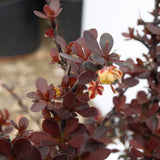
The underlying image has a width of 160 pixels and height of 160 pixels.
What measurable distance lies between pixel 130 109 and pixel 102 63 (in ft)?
0.89

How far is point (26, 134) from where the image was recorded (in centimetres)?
41

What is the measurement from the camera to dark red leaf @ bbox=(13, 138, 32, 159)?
33 cm

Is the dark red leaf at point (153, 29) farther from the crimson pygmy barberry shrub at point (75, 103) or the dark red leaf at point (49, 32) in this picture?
the dark red leaf at point (49, 32)

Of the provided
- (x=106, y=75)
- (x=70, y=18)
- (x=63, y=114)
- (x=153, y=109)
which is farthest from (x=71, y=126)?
(x=70, y=18)

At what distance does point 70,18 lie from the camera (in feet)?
8.76

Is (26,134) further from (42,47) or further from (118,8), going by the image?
(42,47)

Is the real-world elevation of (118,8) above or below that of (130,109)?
above

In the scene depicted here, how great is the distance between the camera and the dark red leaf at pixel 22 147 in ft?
1.07

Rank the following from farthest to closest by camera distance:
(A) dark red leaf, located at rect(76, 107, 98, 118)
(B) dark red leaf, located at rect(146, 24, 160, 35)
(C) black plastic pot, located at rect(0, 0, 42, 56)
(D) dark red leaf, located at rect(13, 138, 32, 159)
→ (C) black plastic pot, located at rect(0, 0, 42, 56) < (B) dark red leaf, located at rect(146, 24, 160, 35) < (A) dark red leaf, located at rect(76, 107, 98, 118) < (D) dark red leaf, located at rect(13, 138, 32, 159)

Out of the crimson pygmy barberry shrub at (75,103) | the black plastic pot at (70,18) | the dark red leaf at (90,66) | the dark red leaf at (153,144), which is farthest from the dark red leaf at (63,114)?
the black plastic pot at (70,18)

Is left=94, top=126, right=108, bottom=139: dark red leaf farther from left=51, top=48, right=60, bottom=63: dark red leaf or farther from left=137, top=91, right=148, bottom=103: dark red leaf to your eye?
left=51, top=48, right=60, bottom=63: dark red leaf

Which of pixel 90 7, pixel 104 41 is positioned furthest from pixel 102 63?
pixel 90 7

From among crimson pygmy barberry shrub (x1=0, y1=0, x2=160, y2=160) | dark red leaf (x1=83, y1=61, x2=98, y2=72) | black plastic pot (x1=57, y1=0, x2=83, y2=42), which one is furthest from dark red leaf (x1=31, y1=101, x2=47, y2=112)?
black plastic pot (x1=57, y1=0, x2=83, y2=42)

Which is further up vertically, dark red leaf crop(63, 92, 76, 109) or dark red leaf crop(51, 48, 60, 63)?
dark red leaf crop(51, 48, 60, 63)
